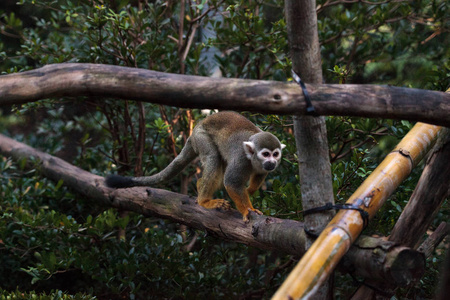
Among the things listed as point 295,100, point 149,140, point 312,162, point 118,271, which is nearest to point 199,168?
point 149,140

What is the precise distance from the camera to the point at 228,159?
141 inches

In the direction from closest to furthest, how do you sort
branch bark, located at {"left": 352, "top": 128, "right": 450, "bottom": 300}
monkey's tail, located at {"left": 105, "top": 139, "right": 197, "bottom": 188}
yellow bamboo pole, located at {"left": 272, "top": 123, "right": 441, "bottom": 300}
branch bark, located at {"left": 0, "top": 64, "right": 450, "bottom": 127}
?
1. yellow bamboo pole, located at {"left": 272, "top": 123, "right": 441, "bottom": 300}
2. branch bark, located at {"left": 0, "top": 64, "right": 450, "bottom": 127}
3. branch bark, located at {"left": 352, "top": 128, "right": 450, "bottom": 300}
4. monkey's tail, located at {"left": 105, "top": 139, "right": 197, "bottom": 188}

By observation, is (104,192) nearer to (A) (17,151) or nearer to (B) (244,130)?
(B) (244,130)

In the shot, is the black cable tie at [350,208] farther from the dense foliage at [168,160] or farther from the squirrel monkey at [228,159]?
the squirrel monkey at [228,159]

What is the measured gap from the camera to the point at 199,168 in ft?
15.8

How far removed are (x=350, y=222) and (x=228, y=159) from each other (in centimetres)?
165

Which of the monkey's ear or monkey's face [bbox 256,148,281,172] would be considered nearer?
monkey's face [bbox 256,148,281,172]

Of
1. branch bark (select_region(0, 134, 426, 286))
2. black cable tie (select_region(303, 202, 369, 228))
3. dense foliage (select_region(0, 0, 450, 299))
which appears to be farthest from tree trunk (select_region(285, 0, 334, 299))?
dense foliage (select_region(0, 0, 450, 299))

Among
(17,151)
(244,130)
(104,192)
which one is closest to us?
(244,130)

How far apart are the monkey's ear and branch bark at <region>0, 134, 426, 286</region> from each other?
468mm

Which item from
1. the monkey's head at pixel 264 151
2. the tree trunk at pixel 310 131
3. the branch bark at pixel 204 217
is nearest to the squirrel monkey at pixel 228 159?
the monkey's head at pixel 264 151

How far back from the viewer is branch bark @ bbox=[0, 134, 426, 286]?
2072 mm

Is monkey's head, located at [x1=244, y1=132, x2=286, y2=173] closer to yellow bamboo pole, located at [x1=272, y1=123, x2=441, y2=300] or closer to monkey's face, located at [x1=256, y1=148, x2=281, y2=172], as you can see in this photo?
monkey's face, located at [x1=256, y1=148, x2=281, y2=172]

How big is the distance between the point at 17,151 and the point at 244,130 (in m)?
3.10
